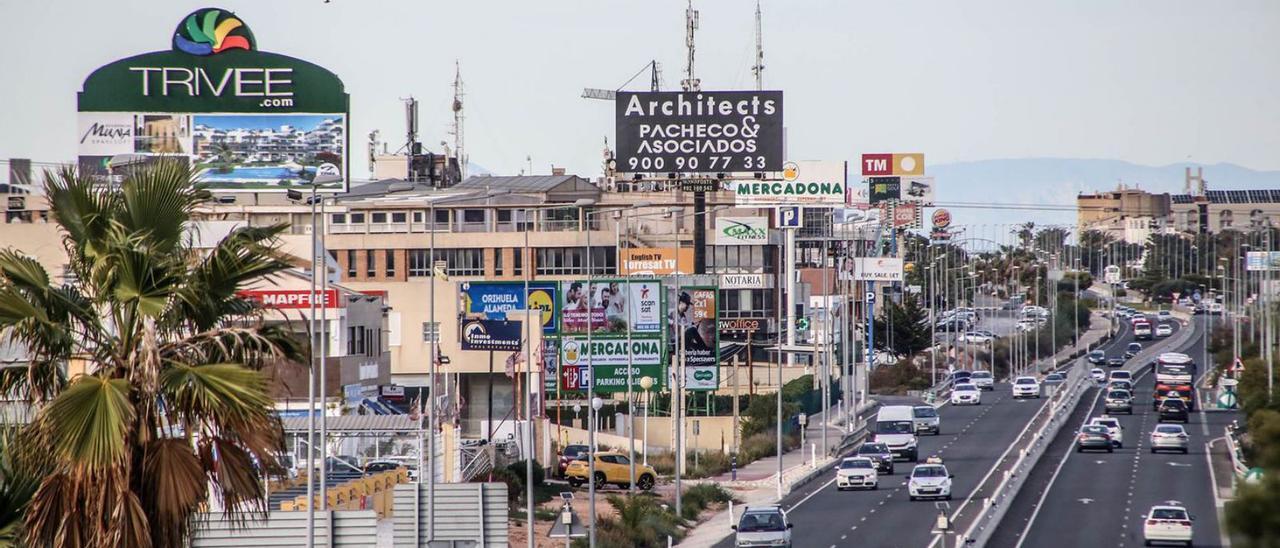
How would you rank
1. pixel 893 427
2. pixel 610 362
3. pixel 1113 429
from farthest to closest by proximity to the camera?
pixel 893 427 → pixel 1113 429 → pixel 610 362

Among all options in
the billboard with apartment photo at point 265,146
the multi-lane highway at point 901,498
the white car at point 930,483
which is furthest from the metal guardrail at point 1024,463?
the billboard with apartment photo at point 265,146

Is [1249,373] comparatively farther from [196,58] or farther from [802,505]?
[196,58]

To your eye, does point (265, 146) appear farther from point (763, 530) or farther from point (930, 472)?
point (930, 472)

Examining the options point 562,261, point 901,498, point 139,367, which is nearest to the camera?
point 139,367

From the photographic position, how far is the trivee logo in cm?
5516

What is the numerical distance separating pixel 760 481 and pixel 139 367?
52907 mm

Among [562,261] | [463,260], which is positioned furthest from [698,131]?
[463,260]

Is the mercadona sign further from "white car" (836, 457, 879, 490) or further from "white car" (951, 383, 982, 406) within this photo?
"white car" (951, 383, 982, 406)

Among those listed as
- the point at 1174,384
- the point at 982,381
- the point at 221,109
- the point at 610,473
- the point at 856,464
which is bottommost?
the point at 610,473

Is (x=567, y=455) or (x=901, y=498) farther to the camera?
(x=567, y=455)

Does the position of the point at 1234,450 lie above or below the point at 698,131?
below

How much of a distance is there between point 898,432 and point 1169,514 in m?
27.6

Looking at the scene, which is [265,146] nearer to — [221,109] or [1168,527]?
[221,109]

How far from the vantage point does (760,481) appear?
6538 centimetres
